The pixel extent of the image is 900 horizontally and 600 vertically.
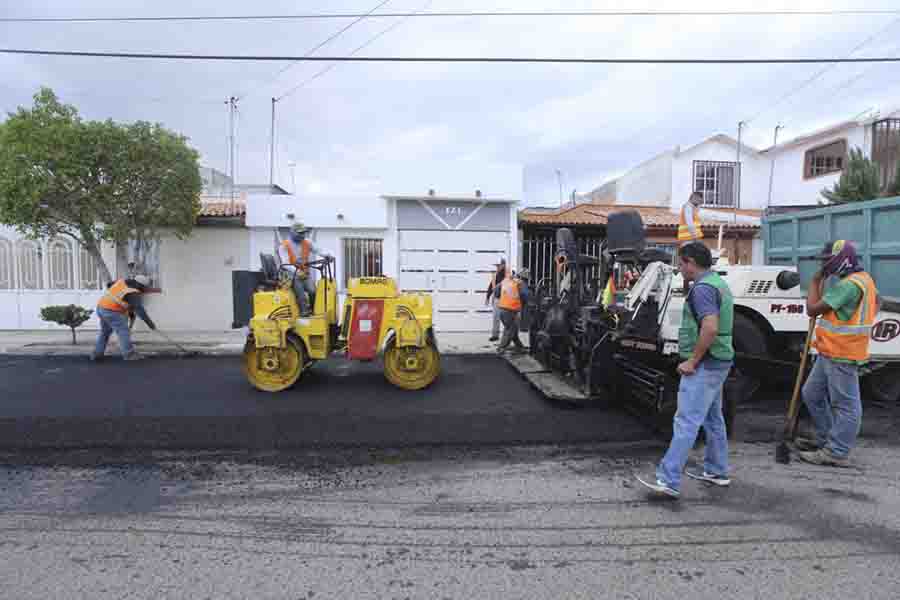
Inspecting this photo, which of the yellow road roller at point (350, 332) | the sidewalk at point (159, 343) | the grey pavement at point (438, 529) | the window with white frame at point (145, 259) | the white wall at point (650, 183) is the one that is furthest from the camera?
the white wall at point (650, 183)

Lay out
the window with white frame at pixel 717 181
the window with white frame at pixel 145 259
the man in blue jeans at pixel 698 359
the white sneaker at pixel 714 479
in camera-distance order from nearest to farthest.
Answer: the man in blue jeans at pixel 698 359, the white sneaker at pixel 714 479, the window with white frame at pixel 145 259, the window with white frame at pixel 717 181

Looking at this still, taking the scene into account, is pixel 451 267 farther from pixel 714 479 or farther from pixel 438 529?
pixel 438 529

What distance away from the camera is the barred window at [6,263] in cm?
1108

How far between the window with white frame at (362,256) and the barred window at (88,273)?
5.20 m

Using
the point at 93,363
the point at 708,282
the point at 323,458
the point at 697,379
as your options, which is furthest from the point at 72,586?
the point at 93,363

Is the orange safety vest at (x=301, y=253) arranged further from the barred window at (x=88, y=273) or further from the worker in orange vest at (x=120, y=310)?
the barred window at (x=88, y=273)

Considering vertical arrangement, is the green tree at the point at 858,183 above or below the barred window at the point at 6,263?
above

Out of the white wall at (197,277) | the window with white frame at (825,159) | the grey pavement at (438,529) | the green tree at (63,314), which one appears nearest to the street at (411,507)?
the grey pavement at (438,529)

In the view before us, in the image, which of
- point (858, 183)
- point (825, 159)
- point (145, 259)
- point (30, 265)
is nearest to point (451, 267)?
point (145, 259)

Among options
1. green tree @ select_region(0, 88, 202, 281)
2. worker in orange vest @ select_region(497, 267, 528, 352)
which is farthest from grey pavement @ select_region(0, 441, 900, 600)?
green tree @ select_region(0, 88, 202, 281)

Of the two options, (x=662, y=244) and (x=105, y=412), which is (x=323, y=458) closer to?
(x=105, y=412)

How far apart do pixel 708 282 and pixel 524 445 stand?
2.04 metres

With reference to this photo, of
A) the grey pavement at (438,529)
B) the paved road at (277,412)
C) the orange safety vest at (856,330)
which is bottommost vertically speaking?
the grey pavement at (438,529)

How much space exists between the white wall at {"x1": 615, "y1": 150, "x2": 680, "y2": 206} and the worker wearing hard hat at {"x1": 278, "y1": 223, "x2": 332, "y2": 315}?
16.0 m
